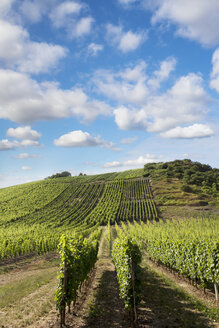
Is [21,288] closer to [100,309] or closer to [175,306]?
[100,309]

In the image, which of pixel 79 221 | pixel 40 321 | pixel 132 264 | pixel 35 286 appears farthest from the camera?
pixel 79 221

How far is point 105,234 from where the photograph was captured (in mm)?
42594

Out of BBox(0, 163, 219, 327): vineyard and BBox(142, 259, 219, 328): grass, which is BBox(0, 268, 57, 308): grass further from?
BBox(142, 259, 219, 328): grass

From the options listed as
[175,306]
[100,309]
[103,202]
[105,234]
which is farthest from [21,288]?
[103,202]

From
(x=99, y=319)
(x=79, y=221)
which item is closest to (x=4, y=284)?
(x=99, y=319)

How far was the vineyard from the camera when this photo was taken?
1115 cm

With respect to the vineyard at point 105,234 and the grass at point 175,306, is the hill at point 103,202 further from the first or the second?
the grass at point 175,306

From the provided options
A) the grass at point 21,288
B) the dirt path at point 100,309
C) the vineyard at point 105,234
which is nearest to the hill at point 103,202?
the vineyard at point 105,234

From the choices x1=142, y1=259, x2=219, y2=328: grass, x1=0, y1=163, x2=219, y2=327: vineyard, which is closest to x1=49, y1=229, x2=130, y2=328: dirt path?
x1=0, y1=163, x2=219, y2=327: vineyard

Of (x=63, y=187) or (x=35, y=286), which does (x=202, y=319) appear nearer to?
(x=35, y=286)

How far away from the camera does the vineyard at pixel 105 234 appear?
11.1m

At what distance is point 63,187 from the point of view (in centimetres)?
9919

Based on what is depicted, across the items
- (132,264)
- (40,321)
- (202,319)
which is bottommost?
→ (202,319)

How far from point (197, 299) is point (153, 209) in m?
52.6
